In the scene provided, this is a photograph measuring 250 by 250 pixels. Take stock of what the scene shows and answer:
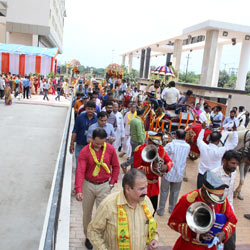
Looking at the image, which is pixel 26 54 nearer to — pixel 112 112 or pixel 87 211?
pixel 112 112

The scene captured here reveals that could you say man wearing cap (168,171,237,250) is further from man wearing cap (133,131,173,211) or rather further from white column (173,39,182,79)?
white column (173,39,182,79)

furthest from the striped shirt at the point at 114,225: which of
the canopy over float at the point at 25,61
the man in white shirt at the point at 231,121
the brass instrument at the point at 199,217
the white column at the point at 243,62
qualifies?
the canopy over float at the point at 25,61

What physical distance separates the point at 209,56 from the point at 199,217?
23.5 metres

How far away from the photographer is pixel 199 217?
2576 millimetres

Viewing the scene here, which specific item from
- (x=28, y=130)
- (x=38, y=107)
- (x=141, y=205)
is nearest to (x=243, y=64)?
(x=38, y=107)

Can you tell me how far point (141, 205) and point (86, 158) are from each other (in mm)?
1604

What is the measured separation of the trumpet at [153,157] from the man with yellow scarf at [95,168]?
0.48 metres

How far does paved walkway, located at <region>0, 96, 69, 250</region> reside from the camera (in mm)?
5227

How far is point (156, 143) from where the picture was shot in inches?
173

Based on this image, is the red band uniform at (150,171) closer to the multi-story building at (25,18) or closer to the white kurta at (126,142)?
the white kurta at (126,142)

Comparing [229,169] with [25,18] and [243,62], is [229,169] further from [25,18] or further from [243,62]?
[25,18]

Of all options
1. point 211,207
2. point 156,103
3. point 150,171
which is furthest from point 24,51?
point 211,207

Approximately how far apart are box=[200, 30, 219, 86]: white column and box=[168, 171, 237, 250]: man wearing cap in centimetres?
2313

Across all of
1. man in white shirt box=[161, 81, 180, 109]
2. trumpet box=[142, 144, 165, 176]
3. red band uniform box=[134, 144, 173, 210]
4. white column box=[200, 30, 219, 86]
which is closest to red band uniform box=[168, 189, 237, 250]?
trumpet box=[142, 144, 165, 176]
